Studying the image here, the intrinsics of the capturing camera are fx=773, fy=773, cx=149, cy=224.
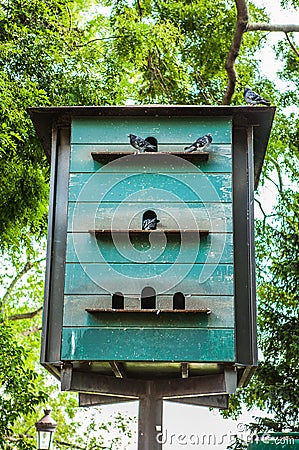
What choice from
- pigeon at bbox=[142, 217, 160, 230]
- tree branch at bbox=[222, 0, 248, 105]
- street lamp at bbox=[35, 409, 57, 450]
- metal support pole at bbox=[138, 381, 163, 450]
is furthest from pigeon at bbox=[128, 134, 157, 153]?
street lamp at bbox=[35, 409, 57, 450]

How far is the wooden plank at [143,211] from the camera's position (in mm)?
3530

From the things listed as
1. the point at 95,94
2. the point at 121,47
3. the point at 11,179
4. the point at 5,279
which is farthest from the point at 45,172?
the point at 5,279

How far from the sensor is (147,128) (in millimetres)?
3744

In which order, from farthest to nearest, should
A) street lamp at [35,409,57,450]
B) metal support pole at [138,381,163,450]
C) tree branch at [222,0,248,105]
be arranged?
tree branch at [222,0,248,105] → street lamp at [35,409,57,450] → metal support pole at [138,381,163,450]

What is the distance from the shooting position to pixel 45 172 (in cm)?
615

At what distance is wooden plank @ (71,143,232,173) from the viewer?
363cm

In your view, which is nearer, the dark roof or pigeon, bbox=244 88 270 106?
the dark roof

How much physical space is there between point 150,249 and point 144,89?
449cm

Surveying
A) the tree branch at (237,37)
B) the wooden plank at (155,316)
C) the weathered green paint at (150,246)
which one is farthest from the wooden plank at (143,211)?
the tree branch at (237,37)

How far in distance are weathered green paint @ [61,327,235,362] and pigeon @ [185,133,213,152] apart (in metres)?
0.85

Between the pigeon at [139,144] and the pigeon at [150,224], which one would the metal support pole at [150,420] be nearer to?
the pigeon at [150,224]

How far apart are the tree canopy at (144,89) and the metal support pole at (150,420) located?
1.98 m

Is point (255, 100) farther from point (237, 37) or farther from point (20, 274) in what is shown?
point (20, 274)

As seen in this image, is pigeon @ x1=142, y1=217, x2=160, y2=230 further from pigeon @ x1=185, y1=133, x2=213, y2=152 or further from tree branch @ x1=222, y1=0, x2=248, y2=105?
tree branch @ x1=222, y1=0, x2=248, y2=105
